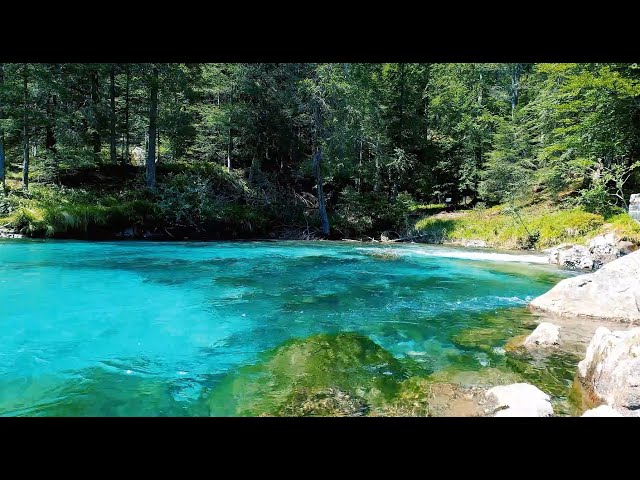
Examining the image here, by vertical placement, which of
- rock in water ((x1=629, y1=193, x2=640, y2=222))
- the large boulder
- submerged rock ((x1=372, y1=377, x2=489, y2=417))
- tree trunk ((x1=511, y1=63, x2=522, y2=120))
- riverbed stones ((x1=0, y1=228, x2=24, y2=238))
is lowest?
submerged rock ((x1=372, y1=377, x2=489, y2=417))

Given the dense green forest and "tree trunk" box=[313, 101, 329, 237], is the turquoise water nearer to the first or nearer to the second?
the dense green forest

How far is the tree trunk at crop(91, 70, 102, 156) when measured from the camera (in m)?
22.7

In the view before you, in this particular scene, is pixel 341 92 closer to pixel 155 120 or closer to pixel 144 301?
pixel 155 120

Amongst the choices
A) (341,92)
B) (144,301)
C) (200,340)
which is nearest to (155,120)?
(341,92)

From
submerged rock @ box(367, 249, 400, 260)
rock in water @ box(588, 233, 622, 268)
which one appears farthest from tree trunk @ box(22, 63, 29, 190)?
rock in water @ box(588, 233, 622, 268)

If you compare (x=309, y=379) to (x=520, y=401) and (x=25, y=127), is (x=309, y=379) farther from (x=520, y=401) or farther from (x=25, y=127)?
(x=25, y=127)

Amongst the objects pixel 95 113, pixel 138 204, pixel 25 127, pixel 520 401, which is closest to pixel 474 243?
pixel 138 204

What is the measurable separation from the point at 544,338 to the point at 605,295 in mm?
2488

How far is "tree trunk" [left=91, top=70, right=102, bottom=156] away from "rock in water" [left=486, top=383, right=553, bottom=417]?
76.6 ft

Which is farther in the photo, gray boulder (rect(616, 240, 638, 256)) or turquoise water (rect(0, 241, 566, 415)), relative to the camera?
gray boulder (rect(616, 240, 638, 256))

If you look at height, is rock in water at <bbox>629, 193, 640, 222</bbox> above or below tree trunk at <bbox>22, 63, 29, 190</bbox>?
below

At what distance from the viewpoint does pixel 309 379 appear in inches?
209

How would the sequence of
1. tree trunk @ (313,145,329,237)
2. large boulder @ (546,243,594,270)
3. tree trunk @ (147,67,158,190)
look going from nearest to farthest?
1. large boulder @ (546,243,594,270)
2. tree trunk @ (147,67,158,190)
3. tree trunk @ (313,145,329,237)
